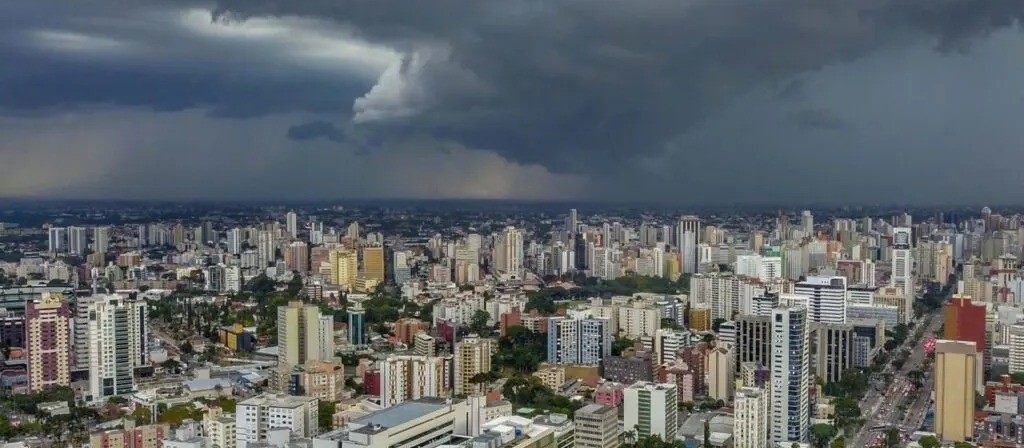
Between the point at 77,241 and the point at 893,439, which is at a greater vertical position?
the point at 77,241

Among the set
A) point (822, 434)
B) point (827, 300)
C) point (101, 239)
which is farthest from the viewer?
point (101, 239)

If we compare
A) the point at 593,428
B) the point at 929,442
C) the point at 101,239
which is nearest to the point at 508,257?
the point at 101,239

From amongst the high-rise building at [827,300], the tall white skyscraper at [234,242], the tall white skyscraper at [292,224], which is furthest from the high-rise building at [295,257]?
the high-rise building at [827,300]

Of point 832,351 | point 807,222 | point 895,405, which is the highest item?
point 807,222

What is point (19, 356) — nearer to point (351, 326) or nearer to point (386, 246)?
point (351, 326)

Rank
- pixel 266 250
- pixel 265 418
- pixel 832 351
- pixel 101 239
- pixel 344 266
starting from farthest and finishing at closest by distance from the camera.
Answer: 1. pixel 344 266
2. pixel 266 250
3. pixel 101 239
4. pixel 832 351
5. pixel 265 418

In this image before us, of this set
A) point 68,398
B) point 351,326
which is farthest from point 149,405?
point 351,326

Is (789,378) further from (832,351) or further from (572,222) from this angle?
(572,222)

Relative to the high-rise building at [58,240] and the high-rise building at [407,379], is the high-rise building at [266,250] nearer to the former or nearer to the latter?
the high-rise building at [58,240]

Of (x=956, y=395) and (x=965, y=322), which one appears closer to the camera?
(x=956, y=395)
